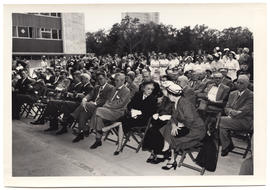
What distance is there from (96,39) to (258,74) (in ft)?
10.4

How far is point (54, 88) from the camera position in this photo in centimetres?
726

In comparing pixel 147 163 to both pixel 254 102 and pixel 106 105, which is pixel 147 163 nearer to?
pixel 106 105

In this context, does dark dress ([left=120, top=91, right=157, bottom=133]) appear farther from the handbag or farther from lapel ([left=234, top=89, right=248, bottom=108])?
lapel ([left=234, top=89, right=248, bottom=108])

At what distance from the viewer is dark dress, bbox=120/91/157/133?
5051 mm

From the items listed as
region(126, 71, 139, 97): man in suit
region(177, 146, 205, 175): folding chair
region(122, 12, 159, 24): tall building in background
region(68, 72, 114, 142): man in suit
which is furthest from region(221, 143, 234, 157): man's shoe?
region(122, 12, 159, 24): tall building in background

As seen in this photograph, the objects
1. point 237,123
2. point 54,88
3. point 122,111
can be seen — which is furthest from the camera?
point 54,88

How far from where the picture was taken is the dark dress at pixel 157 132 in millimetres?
4816

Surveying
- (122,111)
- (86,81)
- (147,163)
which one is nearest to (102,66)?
(86,81)

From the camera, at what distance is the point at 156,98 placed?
509 cm

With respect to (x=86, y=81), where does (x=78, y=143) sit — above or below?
below

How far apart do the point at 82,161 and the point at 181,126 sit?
1809 mm

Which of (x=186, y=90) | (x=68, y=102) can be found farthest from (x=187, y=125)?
(x=68, y=102)

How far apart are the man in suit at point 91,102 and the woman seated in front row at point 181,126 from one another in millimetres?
1481

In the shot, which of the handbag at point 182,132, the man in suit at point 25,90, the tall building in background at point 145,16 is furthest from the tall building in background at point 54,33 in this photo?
the handbag at point 182,132
